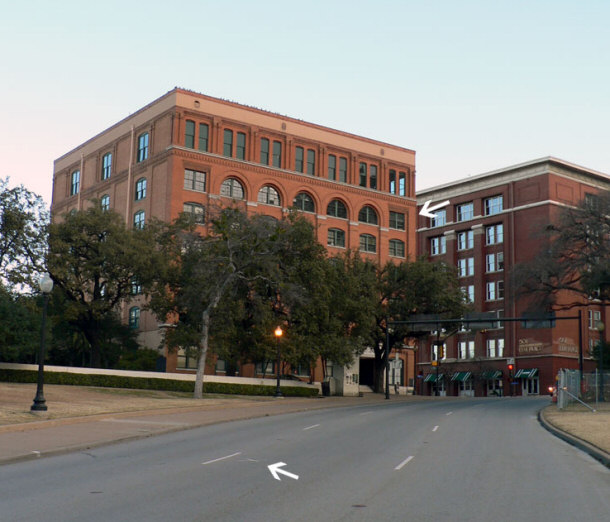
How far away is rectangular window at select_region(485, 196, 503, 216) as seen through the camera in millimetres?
99625

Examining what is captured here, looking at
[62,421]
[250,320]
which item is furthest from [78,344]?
[62,421]

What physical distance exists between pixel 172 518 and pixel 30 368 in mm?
37632

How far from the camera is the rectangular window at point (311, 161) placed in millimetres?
75750

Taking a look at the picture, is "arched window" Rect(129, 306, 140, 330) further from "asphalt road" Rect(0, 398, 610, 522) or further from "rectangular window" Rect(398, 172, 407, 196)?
"asphalt road" Rect(0, 398, 610, 522)

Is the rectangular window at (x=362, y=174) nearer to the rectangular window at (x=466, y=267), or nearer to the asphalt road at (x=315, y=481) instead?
the rectangular window at (x=466, y=267)

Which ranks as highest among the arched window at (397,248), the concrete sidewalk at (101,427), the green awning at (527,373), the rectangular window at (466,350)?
the arched window at (397,248)

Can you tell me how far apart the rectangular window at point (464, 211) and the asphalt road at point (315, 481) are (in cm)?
8195

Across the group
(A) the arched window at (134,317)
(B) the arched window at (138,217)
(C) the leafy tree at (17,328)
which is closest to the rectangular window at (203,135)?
(B) the arched window at (138,217)

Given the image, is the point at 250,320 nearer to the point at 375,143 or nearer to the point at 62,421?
the point at 62,421

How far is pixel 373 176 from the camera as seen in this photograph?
8050 centimetres

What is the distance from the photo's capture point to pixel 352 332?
55.4 metres

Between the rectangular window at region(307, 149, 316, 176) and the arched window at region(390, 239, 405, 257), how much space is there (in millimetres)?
11690

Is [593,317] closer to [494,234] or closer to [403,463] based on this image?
[494,234]

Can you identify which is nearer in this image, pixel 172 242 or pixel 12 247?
A: pixel 12 247
